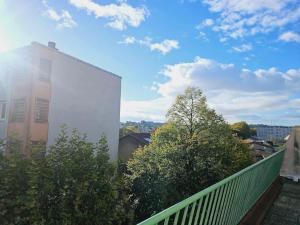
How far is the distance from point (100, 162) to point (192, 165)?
374cm

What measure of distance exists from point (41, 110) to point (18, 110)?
138 cm

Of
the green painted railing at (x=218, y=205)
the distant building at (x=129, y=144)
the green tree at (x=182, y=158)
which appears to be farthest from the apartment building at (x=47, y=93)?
the green painted railing at (x=218, y=205)

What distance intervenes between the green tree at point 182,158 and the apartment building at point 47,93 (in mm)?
8836

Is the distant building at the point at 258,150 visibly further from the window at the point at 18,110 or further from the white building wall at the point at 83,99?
the window at the point at 18,110

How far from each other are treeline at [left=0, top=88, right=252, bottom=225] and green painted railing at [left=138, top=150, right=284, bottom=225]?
2.45 m

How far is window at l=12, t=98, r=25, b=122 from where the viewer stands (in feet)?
56.6

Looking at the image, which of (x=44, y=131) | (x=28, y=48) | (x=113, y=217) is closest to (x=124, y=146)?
(x=44, y=131)

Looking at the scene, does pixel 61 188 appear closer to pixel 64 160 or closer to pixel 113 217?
pixel 64 160

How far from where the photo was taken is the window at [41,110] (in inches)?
675

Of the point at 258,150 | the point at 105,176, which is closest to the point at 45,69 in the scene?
the point at 105,176

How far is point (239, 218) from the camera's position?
4199 mm

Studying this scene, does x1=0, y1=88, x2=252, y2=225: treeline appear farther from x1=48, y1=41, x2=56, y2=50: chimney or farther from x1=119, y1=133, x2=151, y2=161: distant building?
x1=119, y1=133, x2=151, y2=161: distant building

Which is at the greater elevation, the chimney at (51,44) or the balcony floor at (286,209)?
the chimney at (51,44)

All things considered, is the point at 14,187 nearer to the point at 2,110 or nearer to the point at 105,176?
the point at 105,176
